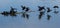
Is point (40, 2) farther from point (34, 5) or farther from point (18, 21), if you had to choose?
point (18, 21)

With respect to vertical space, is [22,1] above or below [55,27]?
above

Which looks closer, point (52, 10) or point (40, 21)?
point (52, 10)

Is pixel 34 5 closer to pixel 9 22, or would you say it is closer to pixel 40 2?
pixel 40 2

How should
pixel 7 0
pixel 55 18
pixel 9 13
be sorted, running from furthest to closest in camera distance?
pixel 55 18, pixel 7 0, pixel 9 13

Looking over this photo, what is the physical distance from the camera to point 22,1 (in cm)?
120

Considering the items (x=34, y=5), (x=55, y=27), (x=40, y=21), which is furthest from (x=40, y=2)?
(x=55, y=27)

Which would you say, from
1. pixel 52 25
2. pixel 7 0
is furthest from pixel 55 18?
pixel 7 0

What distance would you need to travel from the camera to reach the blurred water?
1.16 m

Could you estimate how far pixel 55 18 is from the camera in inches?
51.0

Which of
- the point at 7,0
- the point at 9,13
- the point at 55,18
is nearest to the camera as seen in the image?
the point at 9,13

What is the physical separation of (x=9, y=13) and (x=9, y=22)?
0.89 ft

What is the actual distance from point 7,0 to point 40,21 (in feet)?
1.11

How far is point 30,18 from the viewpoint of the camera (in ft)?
4.04

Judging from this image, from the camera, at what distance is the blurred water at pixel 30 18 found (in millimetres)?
1160
